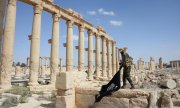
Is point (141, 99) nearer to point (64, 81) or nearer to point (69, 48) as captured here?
point (64, 81)

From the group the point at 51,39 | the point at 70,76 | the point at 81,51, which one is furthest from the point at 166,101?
the point at 81,51

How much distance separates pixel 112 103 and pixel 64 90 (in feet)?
7.24

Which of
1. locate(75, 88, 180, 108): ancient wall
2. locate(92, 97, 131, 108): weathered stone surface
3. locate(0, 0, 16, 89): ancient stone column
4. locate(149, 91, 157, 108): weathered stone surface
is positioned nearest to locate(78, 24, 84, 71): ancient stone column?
locate(0, 0, 16, 89): ancient stone column

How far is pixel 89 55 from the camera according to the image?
3053cm

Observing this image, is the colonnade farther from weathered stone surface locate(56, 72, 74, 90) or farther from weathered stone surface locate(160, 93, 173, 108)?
weathered stone surface locate(160, 93, 173, 108)

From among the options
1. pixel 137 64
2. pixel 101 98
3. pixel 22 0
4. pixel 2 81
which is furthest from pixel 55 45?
pixel 137 64

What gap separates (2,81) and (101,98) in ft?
31.5

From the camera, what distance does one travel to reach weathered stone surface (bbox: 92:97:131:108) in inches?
344

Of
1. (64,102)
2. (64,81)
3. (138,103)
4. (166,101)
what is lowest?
(64,102)

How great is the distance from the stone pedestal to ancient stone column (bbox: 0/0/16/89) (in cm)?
789

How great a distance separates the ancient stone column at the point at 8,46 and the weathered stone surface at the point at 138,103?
10681 millimetres

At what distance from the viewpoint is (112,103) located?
8.97 m

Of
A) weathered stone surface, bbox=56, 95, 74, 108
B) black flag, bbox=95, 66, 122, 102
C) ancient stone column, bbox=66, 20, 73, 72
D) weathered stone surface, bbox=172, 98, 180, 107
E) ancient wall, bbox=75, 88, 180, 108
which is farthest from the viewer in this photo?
ancient stone column, bbox=66, 20, 73, 72

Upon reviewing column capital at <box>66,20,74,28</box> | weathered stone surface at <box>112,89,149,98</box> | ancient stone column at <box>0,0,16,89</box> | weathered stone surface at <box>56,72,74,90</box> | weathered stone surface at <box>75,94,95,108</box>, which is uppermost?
column capital at <box>66,20,74,28</box>
